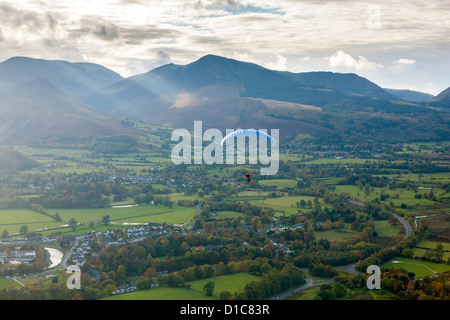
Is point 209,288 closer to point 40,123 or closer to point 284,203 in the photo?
point 284,203

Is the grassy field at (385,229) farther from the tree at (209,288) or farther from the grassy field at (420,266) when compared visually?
the tree at (209,288)

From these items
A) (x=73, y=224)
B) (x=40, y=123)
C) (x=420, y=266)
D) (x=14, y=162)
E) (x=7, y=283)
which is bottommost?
(x=7, y=283)

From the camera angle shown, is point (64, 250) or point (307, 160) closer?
point (64, 250)

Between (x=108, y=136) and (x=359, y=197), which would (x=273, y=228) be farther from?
(x=108, y=136)

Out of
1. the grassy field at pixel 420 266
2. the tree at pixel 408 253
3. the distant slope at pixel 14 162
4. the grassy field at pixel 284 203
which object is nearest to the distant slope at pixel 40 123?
the distant slope at pixel 14 162

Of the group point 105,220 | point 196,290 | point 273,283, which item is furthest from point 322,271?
point 105,220

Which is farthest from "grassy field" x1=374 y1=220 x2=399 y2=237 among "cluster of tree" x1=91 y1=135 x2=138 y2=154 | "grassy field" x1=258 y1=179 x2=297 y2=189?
"cluster of tree" x1=91 y1=135 x2=138 y2=154
